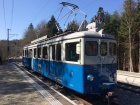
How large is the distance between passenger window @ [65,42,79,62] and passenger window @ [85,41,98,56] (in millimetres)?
527

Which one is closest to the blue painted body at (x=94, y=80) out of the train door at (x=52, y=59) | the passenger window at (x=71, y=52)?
the passenger window at (x=71, y=52)

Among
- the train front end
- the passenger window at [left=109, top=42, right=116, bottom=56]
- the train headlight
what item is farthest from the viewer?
the passenger window at [left=109, top=42, right=116, bottom=56]

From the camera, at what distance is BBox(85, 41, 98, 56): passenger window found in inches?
434

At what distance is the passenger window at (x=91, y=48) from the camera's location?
11021 mm

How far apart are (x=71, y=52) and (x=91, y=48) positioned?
114cm

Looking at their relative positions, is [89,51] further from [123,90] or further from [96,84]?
[123,90]

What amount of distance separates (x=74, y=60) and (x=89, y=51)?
889mm

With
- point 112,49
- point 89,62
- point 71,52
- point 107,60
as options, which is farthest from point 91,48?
point 112,49

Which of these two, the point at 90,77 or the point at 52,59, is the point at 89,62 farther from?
the point at 52,59

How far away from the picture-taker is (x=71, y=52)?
11.9 metres

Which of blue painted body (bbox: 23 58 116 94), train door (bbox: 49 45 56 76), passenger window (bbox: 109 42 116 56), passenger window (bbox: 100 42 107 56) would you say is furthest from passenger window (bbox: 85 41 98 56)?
train door (bbox: 49 45 56 76)

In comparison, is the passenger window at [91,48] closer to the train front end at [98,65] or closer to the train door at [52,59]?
the train front end at [98,65]

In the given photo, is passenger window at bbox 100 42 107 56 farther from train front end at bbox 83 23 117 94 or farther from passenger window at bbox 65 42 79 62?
passenger window at bbox 65 42 79 62

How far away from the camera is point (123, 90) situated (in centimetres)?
1534
